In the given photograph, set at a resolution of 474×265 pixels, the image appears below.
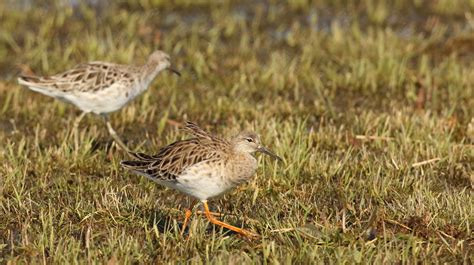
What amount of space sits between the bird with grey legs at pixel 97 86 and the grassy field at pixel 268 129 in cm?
31

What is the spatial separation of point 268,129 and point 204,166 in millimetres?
2673

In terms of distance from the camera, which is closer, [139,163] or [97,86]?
[139,163]

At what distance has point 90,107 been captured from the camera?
32.7 ft

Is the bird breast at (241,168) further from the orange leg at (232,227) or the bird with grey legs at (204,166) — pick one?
the orange leg at (232,227)

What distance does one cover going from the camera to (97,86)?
9844mm

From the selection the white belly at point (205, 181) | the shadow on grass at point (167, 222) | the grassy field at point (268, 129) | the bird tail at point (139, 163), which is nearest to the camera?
the grassy field at point (268, 129)

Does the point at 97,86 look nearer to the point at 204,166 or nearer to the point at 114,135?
the point at 114,135

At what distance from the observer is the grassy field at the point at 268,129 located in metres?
6.97

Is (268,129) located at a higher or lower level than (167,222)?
lower

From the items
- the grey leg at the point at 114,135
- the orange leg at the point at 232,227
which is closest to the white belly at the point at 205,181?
the orange leg at the point at 232,227

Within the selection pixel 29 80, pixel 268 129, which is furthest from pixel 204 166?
pixel 29 80

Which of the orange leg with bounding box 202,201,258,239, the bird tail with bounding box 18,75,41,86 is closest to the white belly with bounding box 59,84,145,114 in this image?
the bird tail with bounding box 18,75,41,86

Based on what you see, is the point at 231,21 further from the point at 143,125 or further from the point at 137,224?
the point at 137,224

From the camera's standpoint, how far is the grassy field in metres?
6.97
